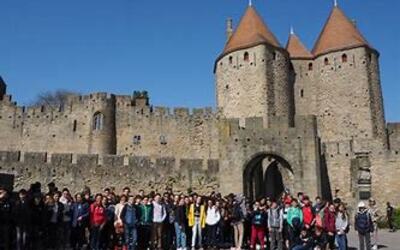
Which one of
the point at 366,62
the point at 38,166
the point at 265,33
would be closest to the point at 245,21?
the point at 265,33

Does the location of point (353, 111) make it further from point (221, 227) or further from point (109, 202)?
point (109, 202)

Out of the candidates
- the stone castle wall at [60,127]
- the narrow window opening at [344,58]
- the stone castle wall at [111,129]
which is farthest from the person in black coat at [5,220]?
the narrow window opening at [344,58]

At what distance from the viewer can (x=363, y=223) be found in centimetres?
1179

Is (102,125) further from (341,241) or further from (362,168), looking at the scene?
(341,241)

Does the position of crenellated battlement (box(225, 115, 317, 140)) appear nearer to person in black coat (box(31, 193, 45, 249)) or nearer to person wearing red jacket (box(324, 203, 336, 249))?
person wearing red jacket (box(324, 203, 336, 249))

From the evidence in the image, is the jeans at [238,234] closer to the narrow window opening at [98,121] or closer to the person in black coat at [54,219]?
the person in black coat at [54,219]

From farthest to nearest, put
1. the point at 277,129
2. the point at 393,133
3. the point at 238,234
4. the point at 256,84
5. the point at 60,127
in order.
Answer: the point at 60,127 < the point at 256,84 < the point at 393,133 < the point at 277,129 < the point at 238,234

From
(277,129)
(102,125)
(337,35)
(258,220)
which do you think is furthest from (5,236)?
(337,35)

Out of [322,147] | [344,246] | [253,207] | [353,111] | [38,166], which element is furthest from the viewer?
[353,111]

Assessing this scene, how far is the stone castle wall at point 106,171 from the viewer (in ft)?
70.0

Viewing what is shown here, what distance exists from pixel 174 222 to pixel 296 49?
23165 millimetres

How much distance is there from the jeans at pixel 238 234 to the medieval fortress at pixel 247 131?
6.76 m

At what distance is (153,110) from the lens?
3186 cm

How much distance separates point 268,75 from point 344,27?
6.74 m
